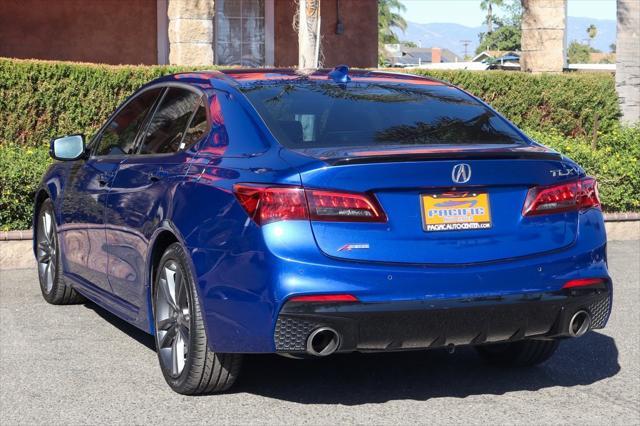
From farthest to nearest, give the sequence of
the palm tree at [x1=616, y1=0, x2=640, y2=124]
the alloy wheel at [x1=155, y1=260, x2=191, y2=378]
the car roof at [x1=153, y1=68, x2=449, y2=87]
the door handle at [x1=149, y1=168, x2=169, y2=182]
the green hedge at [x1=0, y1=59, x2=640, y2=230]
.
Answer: the palm tree at [x1=616, y1=0, x2=640, y2=124] → the green hedge at [x1=0, y1=59, x2=640, y2=230] → the car roof at [x1=153, y1=68, x2=449, y2=87] → the door handle at [x1=149, y1=168, x2=169, y2=182] → the alloy wheel at [x1=155, y1=260, x2=191, y2=378]

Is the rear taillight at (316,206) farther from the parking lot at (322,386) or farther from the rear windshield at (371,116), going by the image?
the parking lot at (322,386)

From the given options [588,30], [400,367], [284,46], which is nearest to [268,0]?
[284,46]

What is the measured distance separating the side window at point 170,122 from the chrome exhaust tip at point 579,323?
228cm

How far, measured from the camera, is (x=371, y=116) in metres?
6.37

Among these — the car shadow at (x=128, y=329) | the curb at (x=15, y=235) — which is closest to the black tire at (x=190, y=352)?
the car shadow at (x=128, y=329)

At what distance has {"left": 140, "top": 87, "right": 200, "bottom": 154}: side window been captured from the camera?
6.77 metres

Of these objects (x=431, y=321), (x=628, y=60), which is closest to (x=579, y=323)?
(x=431, y=321)

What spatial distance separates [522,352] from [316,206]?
1988mm

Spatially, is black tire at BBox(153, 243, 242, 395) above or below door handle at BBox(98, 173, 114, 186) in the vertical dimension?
below

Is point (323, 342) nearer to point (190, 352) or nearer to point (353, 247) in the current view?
point (353, 247)

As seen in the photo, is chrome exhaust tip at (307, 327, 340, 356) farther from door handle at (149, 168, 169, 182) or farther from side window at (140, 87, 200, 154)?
side window at (140, 87, 200, 154)

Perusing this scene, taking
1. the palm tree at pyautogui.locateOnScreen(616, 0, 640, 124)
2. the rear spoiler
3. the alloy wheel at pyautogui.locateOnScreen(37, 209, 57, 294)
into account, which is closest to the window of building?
the palm tree at pyautogui.locateOnScreen(616, 0, 640, 124)

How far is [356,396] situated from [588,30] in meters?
164

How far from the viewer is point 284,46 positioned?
2330 cm
